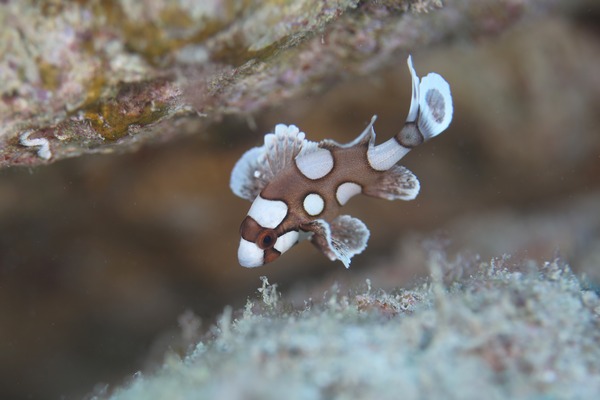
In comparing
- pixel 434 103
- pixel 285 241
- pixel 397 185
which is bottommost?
pixel 285 241

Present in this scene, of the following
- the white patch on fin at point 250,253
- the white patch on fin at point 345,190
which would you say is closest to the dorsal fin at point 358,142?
the white patch on fin at point 345,190

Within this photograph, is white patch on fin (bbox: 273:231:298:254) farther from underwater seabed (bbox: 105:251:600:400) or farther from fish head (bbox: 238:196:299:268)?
underwater seabed (bbox: 105:251:600:400)

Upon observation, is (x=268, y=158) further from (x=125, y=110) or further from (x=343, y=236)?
(x=125, y=110)

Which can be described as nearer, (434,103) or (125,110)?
(125,110)

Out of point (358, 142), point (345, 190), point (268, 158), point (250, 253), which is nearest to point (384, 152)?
point (358, 142)

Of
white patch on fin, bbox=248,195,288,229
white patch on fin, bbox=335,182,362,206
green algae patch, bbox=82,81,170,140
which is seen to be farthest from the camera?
white patch on fin, bbox=335,182,362,206

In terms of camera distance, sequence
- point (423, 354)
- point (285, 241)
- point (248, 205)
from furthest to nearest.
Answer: point (248, 205)
point (285, 241)
point (423, 354)

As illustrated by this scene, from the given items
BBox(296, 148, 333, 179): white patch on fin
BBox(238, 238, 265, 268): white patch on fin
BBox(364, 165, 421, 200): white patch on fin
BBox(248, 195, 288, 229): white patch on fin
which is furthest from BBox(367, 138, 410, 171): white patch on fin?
BBox(238, 238, 265, 268): white patch on fin
